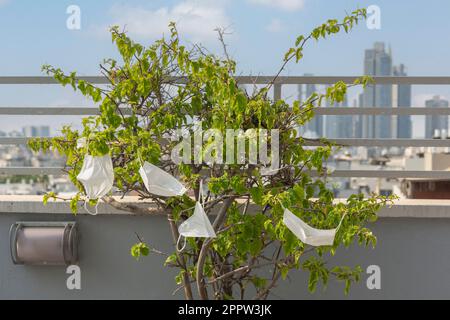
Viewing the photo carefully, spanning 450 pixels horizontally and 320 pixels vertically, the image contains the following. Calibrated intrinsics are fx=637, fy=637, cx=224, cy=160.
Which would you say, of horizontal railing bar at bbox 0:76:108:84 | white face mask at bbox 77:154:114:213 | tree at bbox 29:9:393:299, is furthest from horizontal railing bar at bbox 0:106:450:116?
white face mask at bbox 77:154:114:213

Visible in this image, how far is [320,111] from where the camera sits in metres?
3.47

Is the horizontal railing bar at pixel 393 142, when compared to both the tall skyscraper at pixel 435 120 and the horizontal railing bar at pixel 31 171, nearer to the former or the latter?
the tall skyscraper at pixel 435 120

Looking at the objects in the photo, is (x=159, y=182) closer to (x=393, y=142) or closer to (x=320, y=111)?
(x=320, y=111)

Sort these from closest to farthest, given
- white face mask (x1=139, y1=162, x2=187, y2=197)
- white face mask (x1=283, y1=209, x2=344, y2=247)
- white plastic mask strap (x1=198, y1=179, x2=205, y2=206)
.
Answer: white face mask (x1=283, y1=209, x2=344, y2=247) < white face mask (x1=139, y1=162, x2=187, y2=197) < white plastic mask strap (x1=198, y1=179, x2=205, y2=206)

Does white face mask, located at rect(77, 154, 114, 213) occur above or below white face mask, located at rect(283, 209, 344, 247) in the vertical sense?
above

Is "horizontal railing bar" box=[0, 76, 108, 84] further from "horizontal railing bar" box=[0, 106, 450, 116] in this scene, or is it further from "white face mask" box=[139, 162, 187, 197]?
"white face mask" box=[139, 162, 187, 197]

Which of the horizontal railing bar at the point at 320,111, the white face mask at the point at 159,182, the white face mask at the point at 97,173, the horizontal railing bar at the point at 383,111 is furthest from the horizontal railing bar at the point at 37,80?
the horizontal railing bar at the point at 383,111

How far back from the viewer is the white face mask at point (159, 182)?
8.61ft

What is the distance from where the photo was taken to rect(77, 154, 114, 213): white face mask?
2695 mm

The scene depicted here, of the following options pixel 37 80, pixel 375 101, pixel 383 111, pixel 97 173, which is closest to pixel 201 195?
pixel 97 173

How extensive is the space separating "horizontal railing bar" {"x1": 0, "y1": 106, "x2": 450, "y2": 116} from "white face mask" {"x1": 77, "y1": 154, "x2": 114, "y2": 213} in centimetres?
57

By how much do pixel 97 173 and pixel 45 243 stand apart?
0.97 metres
